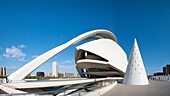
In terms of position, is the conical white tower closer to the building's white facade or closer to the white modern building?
the white modern building

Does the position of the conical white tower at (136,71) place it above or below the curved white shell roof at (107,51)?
below

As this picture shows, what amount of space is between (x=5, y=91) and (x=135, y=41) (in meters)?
16.4

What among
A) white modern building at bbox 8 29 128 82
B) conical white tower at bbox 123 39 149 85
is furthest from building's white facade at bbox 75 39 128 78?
conical white tower at bbox 123 39 149 85

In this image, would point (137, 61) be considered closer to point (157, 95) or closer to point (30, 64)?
point (157, 95)

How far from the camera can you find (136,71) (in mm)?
20078

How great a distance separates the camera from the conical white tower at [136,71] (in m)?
19.4

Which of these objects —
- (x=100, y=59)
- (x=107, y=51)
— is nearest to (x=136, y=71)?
(x=100, y=59)

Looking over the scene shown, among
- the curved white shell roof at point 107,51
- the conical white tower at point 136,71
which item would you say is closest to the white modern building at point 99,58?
the curved white shell roof at point 107,51

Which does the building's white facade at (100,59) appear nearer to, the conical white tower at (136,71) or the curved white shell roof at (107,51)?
the curved white shell roof at (107,51)

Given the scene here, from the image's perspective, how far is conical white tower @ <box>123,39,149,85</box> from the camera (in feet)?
63.7

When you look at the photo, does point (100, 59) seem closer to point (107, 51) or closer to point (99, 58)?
point (99, 58)

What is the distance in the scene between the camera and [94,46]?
37.4 meters

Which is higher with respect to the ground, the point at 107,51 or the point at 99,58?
the point at 107,51

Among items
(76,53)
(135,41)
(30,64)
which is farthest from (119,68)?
(30,64)
